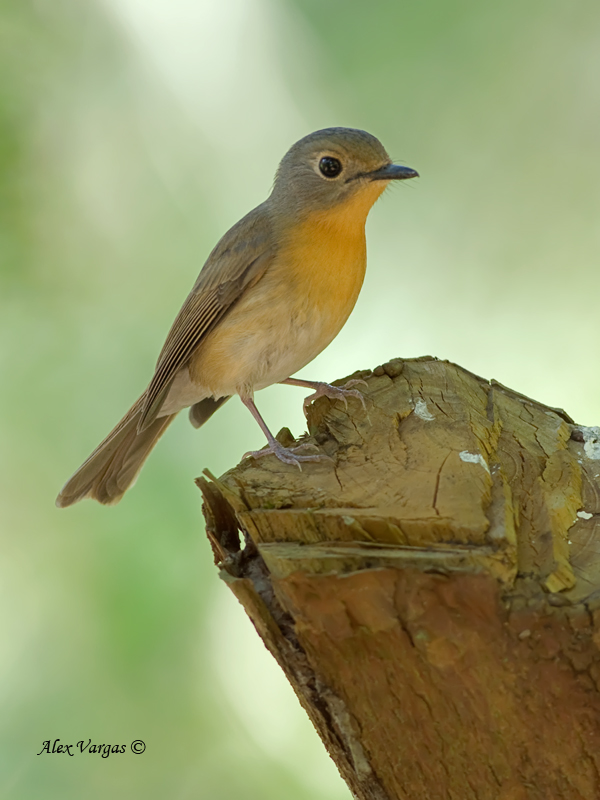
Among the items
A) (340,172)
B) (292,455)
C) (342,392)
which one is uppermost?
(340,172)

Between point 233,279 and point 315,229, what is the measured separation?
1.53ft

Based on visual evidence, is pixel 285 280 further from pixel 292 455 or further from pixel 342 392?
pixel 292 455

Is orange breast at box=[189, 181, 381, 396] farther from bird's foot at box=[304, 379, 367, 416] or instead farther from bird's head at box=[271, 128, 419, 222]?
bird's foot at box=[304, 379, 367, 416]

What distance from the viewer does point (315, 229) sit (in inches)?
146

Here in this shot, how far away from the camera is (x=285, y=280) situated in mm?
3621

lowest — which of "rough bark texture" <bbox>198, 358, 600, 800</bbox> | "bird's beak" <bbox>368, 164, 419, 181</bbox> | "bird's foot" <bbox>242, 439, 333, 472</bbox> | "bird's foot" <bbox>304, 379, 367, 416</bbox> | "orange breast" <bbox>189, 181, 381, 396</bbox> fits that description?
"rough bark texture" <bbox>198, 358, 600, 800</bbox>

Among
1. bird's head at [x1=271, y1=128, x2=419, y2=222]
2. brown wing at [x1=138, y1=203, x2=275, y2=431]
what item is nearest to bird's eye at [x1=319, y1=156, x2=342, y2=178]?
bird's head at [x1=271, y1=128, x2=419, y2=222]

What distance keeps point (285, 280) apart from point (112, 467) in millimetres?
1436

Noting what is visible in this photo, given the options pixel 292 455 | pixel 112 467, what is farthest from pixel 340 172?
pixel 112 467

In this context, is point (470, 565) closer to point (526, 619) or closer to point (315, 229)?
point (526, 619)

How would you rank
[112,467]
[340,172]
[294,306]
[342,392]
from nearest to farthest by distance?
[342,392] → [294,306] → [340,172] → [112,467]

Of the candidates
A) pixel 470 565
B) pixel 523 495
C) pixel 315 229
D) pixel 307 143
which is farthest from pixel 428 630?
pixel 307 143

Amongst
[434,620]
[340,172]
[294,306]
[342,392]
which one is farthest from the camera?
[340,172]

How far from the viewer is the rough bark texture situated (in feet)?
6.21
